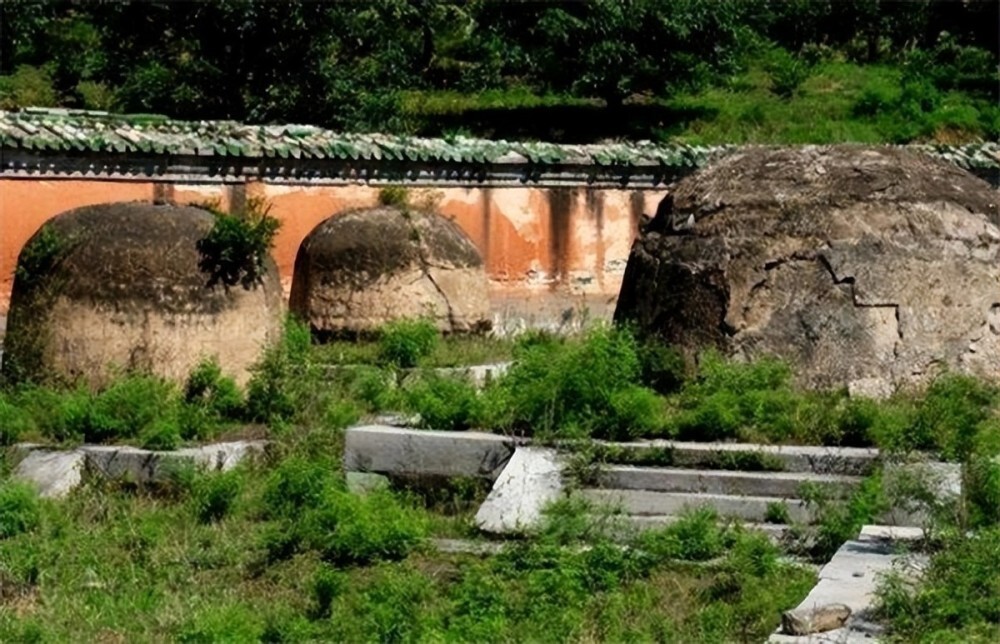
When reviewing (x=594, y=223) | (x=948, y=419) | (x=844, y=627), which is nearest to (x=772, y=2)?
(x=594, y=223)

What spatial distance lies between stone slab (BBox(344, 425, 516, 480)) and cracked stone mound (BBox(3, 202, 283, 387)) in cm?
205

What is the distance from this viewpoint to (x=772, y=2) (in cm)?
3341

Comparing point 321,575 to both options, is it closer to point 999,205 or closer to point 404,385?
point 404,385

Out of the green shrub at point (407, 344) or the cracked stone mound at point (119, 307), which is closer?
the cracked stone mound at point (119, 307)

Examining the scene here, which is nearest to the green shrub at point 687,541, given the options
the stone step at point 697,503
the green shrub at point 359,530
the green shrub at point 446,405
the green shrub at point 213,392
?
the stone step at point 697,503

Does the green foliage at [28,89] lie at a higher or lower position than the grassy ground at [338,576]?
higher

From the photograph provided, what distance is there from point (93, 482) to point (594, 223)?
9.12 m

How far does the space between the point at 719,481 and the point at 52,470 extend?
3811 mm

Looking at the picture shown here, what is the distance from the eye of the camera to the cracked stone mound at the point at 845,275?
9969mm

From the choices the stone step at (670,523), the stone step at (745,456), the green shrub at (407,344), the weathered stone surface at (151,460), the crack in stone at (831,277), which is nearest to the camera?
the stone step at (670,523)

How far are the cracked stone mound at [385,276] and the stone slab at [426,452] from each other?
4423 mm

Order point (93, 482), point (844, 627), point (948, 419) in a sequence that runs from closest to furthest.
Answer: point (844, 627)
point (948, 419)
point (93, 482)

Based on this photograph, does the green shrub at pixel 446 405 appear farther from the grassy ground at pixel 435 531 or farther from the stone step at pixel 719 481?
the stone step at pixel 719 481

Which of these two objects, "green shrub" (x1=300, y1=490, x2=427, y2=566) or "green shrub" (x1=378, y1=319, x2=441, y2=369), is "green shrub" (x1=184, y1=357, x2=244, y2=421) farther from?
"green shrub" (x1=300, y1=490, x2=427, y2=566)
